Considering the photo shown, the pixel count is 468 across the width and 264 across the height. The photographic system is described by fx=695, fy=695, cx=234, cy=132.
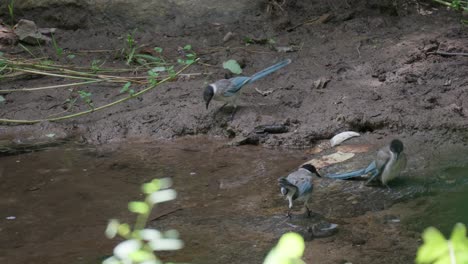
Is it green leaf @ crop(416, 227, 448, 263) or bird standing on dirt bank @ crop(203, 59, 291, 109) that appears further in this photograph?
bird standing on dirt bank @ crop(203, 59, 291, 109)

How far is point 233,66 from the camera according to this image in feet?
26.4

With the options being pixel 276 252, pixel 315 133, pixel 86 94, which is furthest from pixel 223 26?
pixel 276 252

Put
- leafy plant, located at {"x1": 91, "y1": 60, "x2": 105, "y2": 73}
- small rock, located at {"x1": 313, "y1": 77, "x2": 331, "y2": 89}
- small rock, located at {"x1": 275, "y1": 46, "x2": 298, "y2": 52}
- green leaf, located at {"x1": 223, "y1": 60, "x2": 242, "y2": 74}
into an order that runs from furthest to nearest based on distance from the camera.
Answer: small rock, located at {"x1": 275, "y1": 46, "x2": 298, "y2": 52} < leafy plant, located at {"x1": 91, "y1": 60, "x2": 105, "y2": 73} < green leaf, located at {"x1": 223, "y1": 60, "x2": 242, "y2": 74} < small rock, located at {"x1": 313, "y1": 77, "x2": 331, "y2": 89}

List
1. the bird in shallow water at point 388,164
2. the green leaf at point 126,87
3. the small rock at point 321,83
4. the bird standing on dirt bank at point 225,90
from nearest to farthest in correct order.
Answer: the bird in shallow water at point 388,164 → the bird standing on dirt bank at point 225,90 → the small rock at point 321,83 → the green leaf at point 126,87

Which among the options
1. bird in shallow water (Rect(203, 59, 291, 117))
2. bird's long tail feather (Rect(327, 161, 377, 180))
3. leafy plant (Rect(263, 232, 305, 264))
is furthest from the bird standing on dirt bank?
leafy plant (Rect(263, 232, 305, 264))

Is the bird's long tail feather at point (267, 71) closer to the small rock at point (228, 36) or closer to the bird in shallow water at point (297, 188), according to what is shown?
the small rock at point (228, 36)

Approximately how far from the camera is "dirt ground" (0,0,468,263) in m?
6.50

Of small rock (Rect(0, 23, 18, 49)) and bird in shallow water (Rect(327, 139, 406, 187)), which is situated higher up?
bird in shallow water (Rect(327, 139, 406, 187))

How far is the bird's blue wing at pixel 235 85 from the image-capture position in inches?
284

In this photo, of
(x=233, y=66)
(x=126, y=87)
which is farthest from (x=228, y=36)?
(x=126, y=87)

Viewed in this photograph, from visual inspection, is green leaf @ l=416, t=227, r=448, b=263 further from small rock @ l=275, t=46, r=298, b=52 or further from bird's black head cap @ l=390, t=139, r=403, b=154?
small rock @ l=275, t=46, r=298, b=52

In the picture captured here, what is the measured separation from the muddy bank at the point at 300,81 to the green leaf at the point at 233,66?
8.4 inches

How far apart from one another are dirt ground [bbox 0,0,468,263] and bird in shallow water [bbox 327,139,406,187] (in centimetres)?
15


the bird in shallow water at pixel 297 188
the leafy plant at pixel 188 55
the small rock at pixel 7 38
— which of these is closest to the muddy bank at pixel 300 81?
the leafy plant at pixel 188 55
